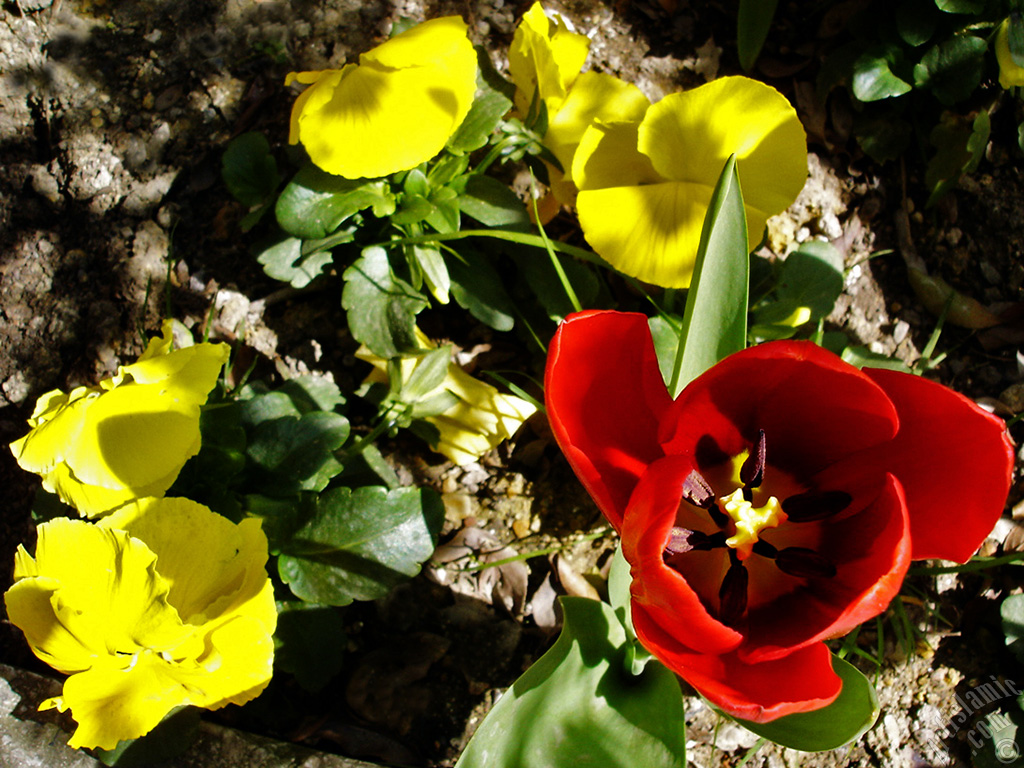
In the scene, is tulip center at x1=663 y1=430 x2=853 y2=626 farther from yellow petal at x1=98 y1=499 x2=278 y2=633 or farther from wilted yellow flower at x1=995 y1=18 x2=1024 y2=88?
wilted yellow flower at x1=995 y1=18 x2=1024 y2=88

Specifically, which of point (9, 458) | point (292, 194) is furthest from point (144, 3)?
point (9, 458)

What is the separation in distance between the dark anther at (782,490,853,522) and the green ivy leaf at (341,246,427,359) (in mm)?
808

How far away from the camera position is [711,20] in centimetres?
205

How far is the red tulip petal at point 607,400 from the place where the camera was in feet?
2.85

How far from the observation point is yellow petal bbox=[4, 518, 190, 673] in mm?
1046

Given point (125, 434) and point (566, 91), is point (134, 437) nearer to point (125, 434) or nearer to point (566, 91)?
point (125, 434)

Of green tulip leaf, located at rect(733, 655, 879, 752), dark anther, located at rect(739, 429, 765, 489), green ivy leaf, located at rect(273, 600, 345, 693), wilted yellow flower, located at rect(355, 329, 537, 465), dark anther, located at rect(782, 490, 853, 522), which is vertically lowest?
green ivy leaf, located at rect(273, 600, 345, 693)

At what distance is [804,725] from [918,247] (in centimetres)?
140

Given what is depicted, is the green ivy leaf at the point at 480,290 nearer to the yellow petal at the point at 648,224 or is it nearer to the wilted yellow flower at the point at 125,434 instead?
the yellow petal at the point at 648,224

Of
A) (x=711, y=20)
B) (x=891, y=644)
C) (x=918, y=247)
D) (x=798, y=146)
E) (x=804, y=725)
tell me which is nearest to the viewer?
(x=804, y=725)

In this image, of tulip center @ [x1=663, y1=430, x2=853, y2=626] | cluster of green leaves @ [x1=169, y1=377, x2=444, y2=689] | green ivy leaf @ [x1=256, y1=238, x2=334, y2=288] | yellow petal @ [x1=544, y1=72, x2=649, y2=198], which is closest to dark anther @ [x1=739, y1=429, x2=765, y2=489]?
tulip center @ [x1=663, y1=430, x2=853, y2=626]

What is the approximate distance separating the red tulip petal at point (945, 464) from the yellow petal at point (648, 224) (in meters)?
0.53

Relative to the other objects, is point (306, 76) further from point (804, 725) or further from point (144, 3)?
point (804, 725)

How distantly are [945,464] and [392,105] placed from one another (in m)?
1.02
